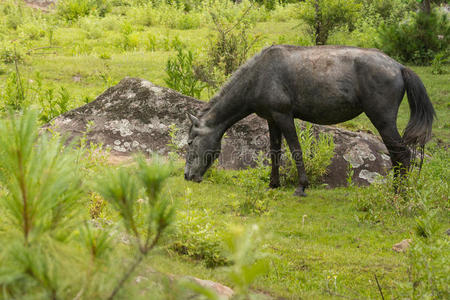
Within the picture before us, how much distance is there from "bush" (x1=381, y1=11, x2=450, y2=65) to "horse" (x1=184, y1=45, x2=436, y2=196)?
30.6 ft

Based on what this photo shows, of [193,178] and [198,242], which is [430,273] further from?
[193,178]

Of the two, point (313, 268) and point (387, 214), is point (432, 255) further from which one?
point (387, 214)

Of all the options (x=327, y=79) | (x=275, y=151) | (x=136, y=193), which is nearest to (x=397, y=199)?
(x=327, y=79)

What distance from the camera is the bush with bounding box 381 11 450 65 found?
1539 centimetres

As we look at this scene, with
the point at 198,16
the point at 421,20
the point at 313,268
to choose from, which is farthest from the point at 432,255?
the point at 198,16

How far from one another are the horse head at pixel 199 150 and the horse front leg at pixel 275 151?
94cm

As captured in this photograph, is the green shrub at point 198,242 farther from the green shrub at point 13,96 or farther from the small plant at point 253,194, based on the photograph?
the green shrub at point 13,96

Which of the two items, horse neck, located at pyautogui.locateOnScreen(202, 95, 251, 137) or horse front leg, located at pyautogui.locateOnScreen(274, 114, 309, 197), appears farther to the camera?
horse neck, located at pyautogui.locateOnScreen(202, 95, 251, 137)

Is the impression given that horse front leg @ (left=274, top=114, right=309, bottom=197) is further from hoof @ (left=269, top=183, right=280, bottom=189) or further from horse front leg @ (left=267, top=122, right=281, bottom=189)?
hoof @ (left=269, top=183, right=280, bottom=189)

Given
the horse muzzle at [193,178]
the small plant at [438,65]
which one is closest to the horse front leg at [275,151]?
the horse muzzle at [193,178]

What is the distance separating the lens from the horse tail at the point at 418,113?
21.9 ft

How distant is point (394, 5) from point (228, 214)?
18.4 m

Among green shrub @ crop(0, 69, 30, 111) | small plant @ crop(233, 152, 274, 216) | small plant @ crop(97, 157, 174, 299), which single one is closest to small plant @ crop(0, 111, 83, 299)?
small plant @ crop(97, 157, 174, 299)

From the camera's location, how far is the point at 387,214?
614 centimetres
